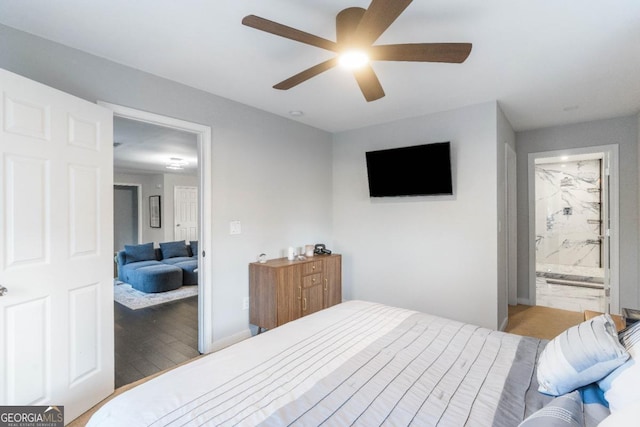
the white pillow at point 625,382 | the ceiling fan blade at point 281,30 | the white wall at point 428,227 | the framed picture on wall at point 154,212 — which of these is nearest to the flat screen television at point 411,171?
the white wall at point 428,227

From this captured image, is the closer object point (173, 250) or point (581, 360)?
point (581, 360)

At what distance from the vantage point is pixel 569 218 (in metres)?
6.38

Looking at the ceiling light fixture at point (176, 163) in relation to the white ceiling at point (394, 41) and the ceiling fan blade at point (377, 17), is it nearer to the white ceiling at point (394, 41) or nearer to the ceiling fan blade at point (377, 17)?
the white ceiling at point (394, 41)

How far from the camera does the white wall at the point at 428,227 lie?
3.10m

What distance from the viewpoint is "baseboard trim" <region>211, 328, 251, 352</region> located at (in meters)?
2.85

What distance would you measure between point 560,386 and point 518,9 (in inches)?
72.5

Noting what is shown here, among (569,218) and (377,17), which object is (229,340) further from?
(569,218)

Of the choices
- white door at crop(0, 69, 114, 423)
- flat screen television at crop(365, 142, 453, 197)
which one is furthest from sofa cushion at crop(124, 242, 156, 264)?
flat screen television at crop(365, 142, 453, 197)

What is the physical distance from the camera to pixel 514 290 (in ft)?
13.8

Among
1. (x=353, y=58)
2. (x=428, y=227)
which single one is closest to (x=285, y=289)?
(x=428, y=227)

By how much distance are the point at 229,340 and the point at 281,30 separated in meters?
2.70

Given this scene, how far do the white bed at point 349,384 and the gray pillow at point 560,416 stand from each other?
0.12 metres

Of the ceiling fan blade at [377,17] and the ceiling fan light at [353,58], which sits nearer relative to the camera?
the ceiling fan blade at [377,17]
